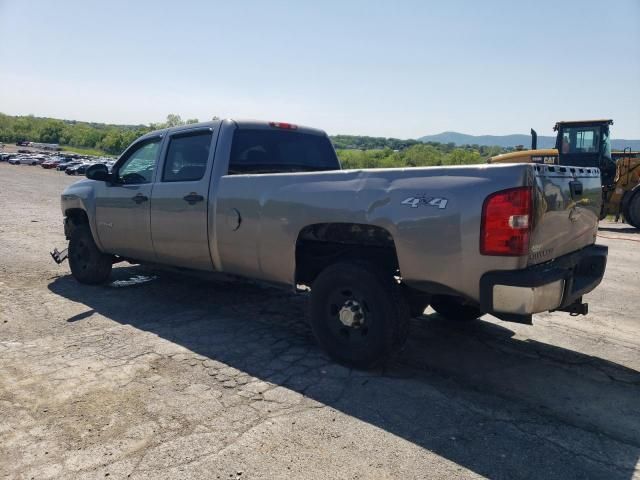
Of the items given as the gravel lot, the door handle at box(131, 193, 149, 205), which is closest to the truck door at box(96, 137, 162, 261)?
the door handle at box(131, 193, 149, 205)

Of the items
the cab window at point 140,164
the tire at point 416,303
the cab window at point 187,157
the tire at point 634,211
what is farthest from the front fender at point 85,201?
the tire at point 634,211

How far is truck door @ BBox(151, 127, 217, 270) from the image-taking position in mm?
4898

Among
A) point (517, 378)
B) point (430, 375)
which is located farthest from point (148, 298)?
point (517, 378)

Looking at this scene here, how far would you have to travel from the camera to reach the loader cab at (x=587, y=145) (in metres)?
15.4

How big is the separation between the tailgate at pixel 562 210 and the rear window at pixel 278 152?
9.04 feet

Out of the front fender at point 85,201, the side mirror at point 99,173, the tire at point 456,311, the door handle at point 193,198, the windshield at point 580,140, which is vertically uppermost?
the windshield at point 580,140

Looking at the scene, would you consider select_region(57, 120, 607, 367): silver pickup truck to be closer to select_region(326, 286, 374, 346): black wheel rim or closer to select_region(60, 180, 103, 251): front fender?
select_region(326, 286, 374, 346): black wheel rim

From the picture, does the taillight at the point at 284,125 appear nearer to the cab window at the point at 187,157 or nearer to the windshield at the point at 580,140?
the cab window at the point at 187,157

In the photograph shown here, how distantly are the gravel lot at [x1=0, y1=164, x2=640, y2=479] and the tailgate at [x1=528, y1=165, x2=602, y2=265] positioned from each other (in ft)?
3.35

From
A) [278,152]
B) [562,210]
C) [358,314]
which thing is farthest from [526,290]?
[278,152]

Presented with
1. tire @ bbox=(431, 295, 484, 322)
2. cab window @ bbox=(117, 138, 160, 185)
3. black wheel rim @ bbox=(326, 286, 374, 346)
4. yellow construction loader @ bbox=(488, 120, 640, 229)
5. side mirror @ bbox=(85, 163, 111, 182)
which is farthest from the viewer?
yellow construction loader @ bbox=(488, 120, 640, 229)

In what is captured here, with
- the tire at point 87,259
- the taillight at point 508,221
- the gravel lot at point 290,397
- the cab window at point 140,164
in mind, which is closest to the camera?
the gravel lot at point 290,397

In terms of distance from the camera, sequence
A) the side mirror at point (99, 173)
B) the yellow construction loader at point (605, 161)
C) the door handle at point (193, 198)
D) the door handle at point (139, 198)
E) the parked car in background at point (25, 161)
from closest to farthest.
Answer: the door handle at point (193, 198)
the door handle at point (139, 198)
the side mirror at point (99, 173)
the yellow construction loader at point (605, 161)
the parked car in background at point (25, 161)

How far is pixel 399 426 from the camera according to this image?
3082 millimetres
